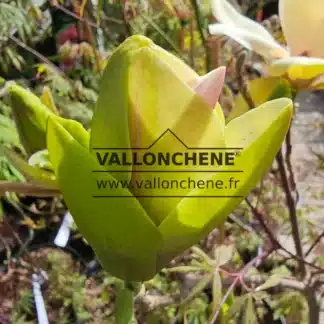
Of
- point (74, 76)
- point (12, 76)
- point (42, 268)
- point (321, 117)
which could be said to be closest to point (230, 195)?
point (42, 268)

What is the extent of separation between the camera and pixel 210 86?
199mm

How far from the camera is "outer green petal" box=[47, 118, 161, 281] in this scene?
186 millimetres

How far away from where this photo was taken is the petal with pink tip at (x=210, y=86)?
20 centimetres

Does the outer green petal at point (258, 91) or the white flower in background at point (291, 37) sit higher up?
the white flower in background at point (291, 37)

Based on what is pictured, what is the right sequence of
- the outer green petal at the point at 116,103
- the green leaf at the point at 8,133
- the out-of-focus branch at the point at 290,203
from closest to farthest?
the outer green petal at the point at 116,103 < the out-of-focus branch at the point at 290,203 < the green leaf at the point at 8,133

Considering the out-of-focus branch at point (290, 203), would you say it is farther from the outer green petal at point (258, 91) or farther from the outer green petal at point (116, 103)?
the outer green petal at point (116, 103)

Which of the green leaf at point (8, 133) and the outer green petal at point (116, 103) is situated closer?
the outer green petal at point (116, 103)

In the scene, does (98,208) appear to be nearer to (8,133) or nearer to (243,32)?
(243,32)

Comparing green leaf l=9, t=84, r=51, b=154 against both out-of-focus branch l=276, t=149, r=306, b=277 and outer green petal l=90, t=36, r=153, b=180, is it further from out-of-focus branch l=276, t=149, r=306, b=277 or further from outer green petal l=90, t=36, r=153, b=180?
out-of-focus branch l=276, t=149, r=306, b=277

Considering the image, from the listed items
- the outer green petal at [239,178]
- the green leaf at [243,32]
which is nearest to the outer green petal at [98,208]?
the outer green petal at [239,178]

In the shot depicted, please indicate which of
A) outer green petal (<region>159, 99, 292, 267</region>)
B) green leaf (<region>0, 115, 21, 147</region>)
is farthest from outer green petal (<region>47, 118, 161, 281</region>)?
green leaf (<region>0, 115, 21, 147</region>)

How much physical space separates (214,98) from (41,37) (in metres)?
1.31

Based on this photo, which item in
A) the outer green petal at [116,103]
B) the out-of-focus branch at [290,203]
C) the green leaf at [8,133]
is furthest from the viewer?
the green leaf at [8,133]

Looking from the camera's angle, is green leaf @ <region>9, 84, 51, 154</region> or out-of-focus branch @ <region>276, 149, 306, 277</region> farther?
out-of-focus branch @ <region>276, 149, 306, 277</region>
